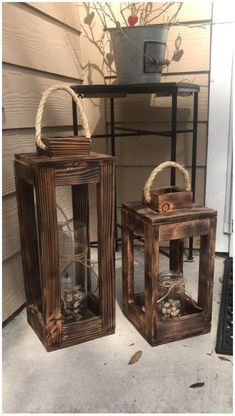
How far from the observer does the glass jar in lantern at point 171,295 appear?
1.31m

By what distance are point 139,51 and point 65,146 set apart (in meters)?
0.61

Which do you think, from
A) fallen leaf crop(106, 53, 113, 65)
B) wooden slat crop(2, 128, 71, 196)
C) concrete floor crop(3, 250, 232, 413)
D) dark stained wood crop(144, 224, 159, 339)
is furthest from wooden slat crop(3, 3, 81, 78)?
concrete floor crop(3, 250, 232, 413)

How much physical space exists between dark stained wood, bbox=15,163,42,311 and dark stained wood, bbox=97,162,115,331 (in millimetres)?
242

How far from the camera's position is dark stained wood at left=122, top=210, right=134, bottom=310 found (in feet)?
4.36

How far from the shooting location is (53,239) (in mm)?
1145

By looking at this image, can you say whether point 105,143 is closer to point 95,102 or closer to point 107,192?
point 95,102

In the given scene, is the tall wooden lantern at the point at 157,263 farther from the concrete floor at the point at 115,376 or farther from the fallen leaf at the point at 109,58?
the fallen leaf at the point at 109,58

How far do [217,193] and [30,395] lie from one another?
131 cm

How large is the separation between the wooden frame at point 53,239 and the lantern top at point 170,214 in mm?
97

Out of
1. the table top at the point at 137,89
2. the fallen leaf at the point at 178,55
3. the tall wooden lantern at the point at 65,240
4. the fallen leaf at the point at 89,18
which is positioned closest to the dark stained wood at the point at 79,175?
the tall wooden lantern at the point at 65,240

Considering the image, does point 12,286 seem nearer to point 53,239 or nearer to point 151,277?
point 53,239

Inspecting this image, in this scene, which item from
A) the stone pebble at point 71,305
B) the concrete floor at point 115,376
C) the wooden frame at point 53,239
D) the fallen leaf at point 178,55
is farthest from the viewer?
the fallen leaf at point 178,55

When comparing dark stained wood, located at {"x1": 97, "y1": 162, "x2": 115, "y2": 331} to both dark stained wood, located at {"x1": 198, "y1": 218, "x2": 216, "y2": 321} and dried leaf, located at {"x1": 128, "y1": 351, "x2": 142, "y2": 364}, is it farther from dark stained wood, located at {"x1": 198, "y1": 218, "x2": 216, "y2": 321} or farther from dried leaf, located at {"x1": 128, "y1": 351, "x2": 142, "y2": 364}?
dark stained wood, located at {"x1": 198, "y1": 218, "x2": 216, "y2": 321}

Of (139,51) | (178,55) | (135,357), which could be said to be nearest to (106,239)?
(135,357)
